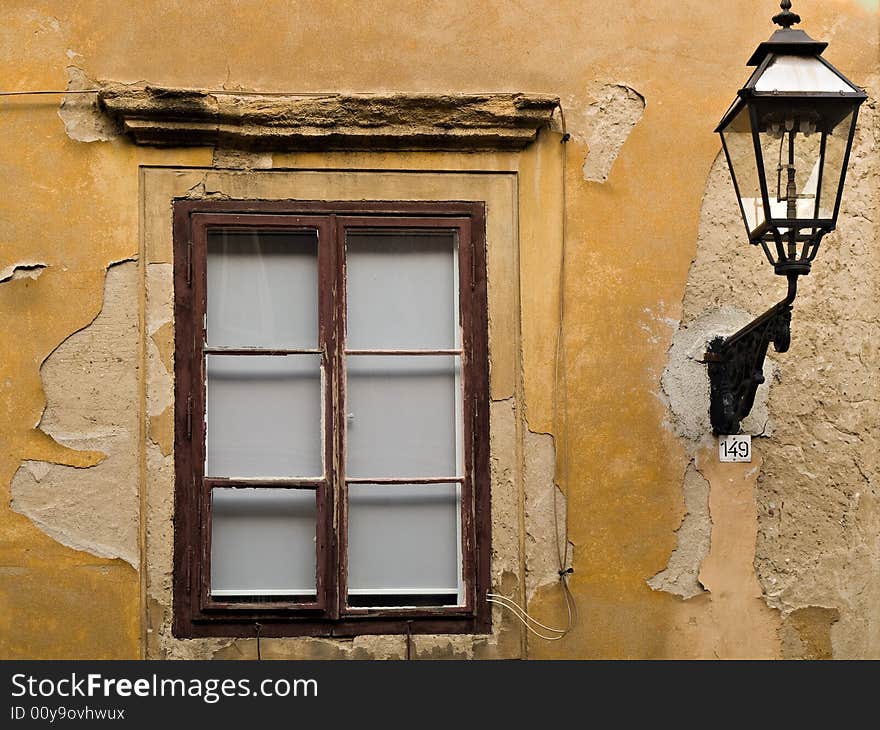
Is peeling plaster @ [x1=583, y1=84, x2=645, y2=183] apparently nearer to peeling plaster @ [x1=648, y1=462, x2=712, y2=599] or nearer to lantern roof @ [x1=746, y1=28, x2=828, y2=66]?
lantern roof @ [x1=746, y1=28, x2=828, y2=66]

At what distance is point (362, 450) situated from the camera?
4.72 meters

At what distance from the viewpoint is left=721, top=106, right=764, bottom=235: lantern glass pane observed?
423cm

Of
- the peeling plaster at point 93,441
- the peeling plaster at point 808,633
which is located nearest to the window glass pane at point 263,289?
the peeling plaster at point 93,441

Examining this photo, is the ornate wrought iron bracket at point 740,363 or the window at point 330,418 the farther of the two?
the window at point 330,418

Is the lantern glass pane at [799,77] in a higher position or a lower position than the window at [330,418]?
higher

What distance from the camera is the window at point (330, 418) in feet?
15.2

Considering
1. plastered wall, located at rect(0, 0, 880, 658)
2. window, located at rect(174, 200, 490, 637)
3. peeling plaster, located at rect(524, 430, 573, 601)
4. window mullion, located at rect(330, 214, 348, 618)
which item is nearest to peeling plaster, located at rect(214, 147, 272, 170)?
plastered wall, located at rect(0, 0, 880, 658)

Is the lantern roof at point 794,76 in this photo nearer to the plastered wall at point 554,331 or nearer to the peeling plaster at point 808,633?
the plastered wall at point 554,331

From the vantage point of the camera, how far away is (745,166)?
426 centimetres

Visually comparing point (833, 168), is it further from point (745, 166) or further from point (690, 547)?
point (690, 547)

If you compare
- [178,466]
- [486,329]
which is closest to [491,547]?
[486,329]

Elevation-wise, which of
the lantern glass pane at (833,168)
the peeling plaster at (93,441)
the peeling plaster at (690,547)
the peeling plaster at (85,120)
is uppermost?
the peeling plaster at (85,120)

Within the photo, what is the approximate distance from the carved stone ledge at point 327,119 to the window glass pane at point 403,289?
35 centimetres

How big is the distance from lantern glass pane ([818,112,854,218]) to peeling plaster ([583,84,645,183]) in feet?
2.80
